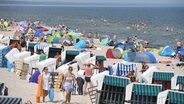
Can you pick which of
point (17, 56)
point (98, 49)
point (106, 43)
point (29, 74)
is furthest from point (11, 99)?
point (106, 43)

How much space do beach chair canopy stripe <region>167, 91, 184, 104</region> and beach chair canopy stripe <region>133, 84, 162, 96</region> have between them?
1.61 feet

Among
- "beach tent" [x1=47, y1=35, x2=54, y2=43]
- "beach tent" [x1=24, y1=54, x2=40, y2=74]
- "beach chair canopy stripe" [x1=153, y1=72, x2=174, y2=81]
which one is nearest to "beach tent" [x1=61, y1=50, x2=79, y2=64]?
"beach tent" [x1=24, y1=54, x2=40, y2=74]

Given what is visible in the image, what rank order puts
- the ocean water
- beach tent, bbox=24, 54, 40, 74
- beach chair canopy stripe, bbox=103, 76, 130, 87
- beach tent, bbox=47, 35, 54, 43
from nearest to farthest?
beach chair canopy stripe, bbox=103, 76, 130, 87 → beach tent, bbox=24, 54, 40, 74 → beach tent, bbox=47, 35, 54, 43 → the ocean water

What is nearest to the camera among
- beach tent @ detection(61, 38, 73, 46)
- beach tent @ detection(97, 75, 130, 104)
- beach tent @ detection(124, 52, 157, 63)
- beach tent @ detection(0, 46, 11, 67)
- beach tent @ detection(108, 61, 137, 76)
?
beach tent @ detection(97, 75, 130, 104)

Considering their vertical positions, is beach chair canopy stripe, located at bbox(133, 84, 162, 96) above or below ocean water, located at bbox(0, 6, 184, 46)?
above

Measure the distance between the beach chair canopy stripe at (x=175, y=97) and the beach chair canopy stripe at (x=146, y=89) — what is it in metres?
0.49

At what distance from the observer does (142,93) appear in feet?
33.9

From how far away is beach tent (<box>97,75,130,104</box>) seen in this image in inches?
421

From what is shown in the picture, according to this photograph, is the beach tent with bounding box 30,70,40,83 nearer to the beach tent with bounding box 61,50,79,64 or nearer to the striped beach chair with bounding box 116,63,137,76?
the beach tent with bounding box 61,50,79,64

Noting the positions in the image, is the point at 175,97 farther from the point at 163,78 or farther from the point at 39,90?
the point at 39,90

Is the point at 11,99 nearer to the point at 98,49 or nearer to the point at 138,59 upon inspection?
the point at 138,59

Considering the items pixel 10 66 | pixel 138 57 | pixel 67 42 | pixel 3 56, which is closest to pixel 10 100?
pixel 10 66

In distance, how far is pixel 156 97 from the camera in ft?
33.7

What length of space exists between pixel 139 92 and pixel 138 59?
10390 mm
